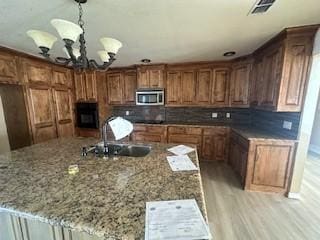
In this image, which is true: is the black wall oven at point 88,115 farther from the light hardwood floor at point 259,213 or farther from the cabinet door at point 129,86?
the light hardwood floor at point 259,213

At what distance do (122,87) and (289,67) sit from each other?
3.34 metres

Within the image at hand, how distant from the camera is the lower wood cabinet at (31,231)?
0.89 metres

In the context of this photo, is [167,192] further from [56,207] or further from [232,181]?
[232,181]

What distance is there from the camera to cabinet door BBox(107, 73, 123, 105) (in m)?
4.16

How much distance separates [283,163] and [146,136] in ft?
8.66

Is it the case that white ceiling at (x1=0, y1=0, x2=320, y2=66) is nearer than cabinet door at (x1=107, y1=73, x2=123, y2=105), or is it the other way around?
white ceiling at (x1=0, y1=0, x2=320, y2=66)

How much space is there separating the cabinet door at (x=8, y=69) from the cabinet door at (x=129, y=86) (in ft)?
6.82

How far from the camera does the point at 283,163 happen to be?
2.36 metres

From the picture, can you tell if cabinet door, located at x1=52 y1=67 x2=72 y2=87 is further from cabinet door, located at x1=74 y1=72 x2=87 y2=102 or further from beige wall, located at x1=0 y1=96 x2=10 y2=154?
beige wall, located at x1=0 y1=96 x2=10 y2=154

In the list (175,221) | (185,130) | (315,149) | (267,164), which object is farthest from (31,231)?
(315,149)

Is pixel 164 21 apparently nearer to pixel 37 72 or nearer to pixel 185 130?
pixel 185 130

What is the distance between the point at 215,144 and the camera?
3.58 m

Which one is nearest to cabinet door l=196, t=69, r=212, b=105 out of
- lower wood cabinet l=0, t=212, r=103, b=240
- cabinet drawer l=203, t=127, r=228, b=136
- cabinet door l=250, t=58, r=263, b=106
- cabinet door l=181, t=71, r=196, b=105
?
cabinet door l=181, t=71, r=196, b=105

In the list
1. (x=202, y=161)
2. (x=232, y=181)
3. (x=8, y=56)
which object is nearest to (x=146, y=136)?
(x=202, y=161)
